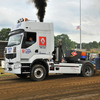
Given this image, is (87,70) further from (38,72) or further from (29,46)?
(29,46)

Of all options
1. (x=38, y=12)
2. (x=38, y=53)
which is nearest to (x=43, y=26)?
(x=38, y=53)

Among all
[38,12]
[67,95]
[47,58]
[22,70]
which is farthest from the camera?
[38,12]

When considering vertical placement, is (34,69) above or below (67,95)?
above

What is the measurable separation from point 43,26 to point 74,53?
3.03 meters

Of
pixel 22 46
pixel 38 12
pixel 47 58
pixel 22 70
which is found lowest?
pixel 22 70

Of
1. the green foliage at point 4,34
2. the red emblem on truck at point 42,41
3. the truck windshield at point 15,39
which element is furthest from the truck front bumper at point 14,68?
the green foliage at point 4,34

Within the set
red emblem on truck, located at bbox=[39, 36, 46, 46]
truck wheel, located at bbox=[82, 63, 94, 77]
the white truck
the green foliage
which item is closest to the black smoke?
the white truck

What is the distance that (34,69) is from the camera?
9758 mm

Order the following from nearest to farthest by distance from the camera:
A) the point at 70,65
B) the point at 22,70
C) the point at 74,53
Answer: the point at 22,70 < the point at 70,65 < the point at 74,53

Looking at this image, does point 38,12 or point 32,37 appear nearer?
point 32,37

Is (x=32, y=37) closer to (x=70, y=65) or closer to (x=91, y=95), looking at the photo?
(x=70, y=65)

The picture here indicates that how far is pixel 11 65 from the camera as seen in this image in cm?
975

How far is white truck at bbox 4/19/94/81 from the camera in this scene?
9.59 meters

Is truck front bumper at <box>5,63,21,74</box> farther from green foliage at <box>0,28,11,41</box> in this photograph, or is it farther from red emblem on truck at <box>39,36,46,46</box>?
green foliage at <box>0,28,11,41</box>
